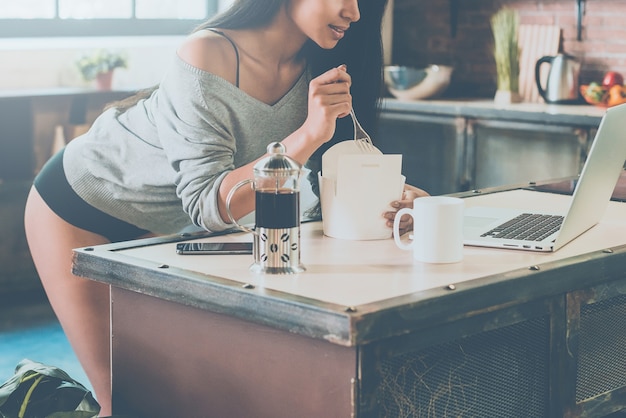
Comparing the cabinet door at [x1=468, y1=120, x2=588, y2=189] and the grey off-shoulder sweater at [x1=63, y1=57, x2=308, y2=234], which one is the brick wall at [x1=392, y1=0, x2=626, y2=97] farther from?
the grey off-shoulder sweater at [x1=63, y1=57, x2=308, y2=234]

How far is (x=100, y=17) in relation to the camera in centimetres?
522

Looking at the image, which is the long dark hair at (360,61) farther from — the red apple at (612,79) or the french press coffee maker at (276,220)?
the red apple at (612,79)

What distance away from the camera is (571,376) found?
171 cm

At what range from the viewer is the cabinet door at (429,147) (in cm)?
474

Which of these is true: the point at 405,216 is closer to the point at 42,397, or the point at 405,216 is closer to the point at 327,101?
the point at 327,101

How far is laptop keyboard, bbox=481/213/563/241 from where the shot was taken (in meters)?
1.88

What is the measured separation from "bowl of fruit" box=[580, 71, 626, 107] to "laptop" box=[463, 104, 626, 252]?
255cm

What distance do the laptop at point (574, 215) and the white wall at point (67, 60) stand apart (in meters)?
3.39

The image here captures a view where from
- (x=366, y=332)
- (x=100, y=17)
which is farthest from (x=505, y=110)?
(x=366, y=332)

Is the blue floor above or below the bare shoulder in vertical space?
below

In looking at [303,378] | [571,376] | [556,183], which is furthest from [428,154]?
[303,378]

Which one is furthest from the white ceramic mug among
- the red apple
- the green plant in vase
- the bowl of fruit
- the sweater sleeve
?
the green plant in vase

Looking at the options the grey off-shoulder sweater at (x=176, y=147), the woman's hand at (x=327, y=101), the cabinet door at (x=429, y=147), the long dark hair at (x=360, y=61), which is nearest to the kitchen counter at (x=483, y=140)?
the cabinet door at (x=429, y=147)

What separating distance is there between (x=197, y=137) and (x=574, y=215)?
0.76 metres
